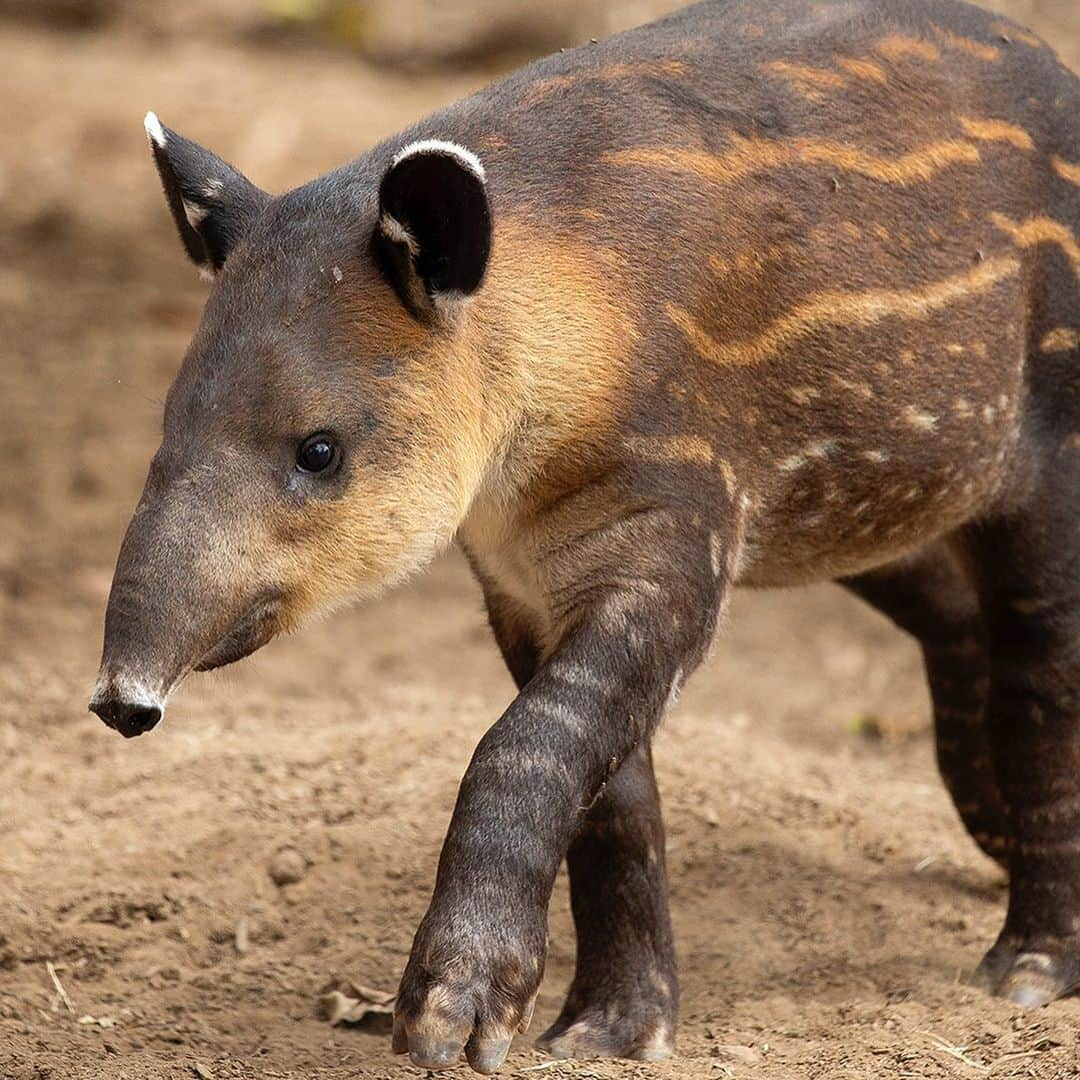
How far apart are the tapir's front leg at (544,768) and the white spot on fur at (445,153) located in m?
0.95

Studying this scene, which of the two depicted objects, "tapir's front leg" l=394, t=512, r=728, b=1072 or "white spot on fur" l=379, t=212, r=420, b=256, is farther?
"white spot on fur" l=379, t=212, r=420, b=256

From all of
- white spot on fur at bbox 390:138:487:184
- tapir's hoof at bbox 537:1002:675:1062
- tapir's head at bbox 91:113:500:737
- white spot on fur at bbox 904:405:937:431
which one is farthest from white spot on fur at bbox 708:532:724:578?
tapir's hoof at bbox 537:1002:675:1062

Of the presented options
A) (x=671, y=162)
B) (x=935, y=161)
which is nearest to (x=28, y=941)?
(x=671, y=162)

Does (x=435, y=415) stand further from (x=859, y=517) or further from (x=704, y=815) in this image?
(x=704, y=815)

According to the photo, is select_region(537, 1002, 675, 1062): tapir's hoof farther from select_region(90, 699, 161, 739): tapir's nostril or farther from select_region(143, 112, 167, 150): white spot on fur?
select_region(143, 112, 167, 150): white spot on fur

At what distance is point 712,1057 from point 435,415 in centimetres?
185

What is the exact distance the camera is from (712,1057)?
17.1 ft

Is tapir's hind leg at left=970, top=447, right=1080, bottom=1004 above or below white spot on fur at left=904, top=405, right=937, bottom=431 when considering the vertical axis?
below

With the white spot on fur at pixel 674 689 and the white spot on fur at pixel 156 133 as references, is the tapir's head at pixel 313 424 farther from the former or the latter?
the white spot on fur at pixel 674 689

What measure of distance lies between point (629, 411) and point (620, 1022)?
1654mm

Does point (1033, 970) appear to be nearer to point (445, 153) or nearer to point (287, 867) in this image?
point (287, 867)

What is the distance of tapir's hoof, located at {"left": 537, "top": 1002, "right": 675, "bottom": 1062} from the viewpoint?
206 inches

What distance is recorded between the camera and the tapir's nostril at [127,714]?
4.21 meters

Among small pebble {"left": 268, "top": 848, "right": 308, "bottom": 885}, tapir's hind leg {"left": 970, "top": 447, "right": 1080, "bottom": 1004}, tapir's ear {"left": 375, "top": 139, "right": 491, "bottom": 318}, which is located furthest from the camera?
small pebble {"left": 268, "top": 848, "right": 308, "bottom": 885}
